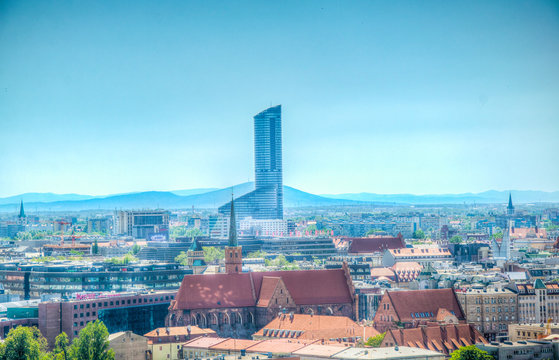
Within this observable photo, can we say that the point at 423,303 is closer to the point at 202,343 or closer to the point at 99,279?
the point at 202,343

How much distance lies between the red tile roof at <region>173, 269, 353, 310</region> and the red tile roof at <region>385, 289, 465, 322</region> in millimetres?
11930

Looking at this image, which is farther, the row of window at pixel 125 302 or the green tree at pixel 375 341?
the row of window at pixel 125 302

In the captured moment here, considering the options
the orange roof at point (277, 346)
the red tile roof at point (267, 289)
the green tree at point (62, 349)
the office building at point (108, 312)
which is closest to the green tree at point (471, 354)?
the orange roof at point (277, 346)

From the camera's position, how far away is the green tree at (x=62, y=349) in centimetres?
11869

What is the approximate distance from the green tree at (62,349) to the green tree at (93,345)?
143 cm

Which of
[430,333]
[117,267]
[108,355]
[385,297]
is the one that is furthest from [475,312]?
[117,267]

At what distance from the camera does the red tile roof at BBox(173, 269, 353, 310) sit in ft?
464

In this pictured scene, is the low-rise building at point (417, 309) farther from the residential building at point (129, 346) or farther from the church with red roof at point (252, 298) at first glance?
the residential building at point (129, 346)

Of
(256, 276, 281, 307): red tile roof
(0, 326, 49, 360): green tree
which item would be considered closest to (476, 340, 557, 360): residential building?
(256, 276, 281, 307): red tile roof

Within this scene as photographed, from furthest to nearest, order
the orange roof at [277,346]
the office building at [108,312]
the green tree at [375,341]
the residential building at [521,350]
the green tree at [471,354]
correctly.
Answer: the office building at [108,312]
the green tree at [375,341]
the orange roof at [277,346]
the residential building at [521,350]
the green tree at [471,354]

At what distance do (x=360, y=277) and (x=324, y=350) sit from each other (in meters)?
81.2

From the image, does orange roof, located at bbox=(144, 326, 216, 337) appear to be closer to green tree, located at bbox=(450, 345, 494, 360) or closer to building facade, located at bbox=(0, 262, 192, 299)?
green tree, located at bbox=(450, 345, 494, 360)

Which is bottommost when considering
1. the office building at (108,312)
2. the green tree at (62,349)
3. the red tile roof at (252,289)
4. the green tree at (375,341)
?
the green tree at (62,349)

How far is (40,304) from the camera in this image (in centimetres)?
13688
